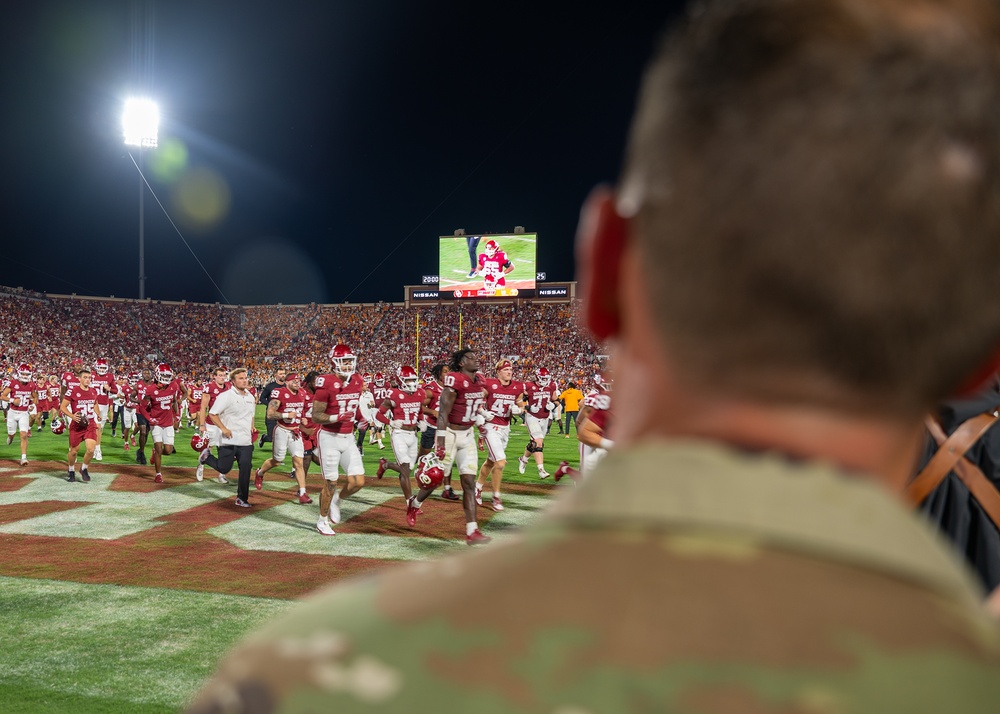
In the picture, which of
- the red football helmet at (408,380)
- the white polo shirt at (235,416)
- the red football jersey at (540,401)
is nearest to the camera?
the white polo shirt at (235,416)

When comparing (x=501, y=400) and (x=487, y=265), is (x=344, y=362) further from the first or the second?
(x=487, y=265)

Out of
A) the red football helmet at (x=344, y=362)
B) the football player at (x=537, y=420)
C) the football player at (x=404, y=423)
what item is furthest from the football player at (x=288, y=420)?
the football player at (x=537, y=420)

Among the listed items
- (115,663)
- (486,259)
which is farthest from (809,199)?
(486,259)

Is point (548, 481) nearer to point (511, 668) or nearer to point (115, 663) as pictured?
A: point (115, 663)

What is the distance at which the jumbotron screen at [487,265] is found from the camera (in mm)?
47438

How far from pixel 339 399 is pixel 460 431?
1.75 meters

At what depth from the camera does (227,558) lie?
8.25 meters

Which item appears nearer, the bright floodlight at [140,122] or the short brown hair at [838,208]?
the short brown hair at [838,208]

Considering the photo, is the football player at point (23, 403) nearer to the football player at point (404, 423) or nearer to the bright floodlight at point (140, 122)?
the football player at point (404, 423)

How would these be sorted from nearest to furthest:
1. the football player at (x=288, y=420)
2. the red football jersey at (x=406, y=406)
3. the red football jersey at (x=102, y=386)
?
Answer: the red football jersey at (x=406, y=406) → the football player at (x=288, y=420) → the red football jersey at (x=102, y=386)

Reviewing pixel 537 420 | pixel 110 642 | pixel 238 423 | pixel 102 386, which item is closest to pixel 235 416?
pixel 238 423

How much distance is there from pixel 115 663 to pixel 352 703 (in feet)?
18.6

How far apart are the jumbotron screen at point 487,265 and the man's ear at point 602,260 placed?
153ft

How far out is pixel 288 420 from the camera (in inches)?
513
